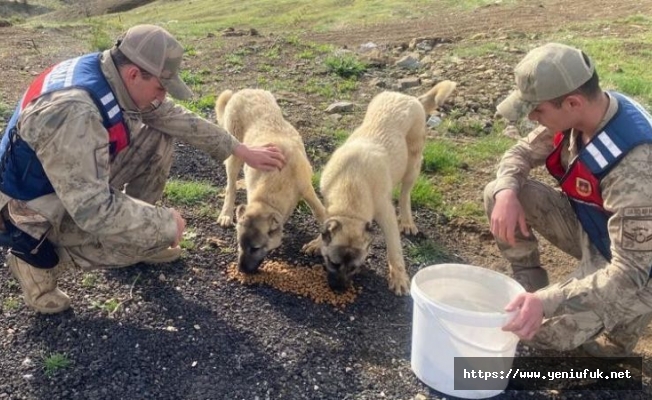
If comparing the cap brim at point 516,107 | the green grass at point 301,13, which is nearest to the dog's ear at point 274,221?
the cap brim at point 516,107

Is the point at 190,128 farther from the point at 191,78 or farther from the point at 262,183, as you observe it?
the point at 191,78

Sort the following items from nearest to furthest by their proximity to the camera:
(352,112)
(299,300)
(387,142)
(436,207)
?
(299,300), (387,142), (436,207), (352,112)

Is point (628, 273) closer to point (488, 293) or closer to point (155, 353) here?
point (488, 293)

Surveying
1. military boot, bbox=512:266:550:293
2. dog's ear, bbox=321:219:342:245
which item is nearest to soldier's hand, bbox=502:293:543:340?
military boot, bbox=512:266:550:293

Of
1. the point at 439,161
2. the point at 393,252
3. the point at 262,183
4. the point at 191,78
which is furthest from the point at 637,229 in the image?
the point at 191,78

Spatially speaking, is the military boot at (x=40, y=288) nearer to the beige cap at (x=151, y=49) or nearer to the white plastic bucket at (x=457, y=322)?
the beige cap at (x=151, y=49)

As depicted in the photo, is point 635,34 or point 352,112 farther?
point 635,34

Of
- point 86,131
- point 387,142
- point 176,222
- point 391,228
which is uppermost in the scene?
point 86,131

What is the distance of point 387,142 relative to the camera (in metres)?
6.35

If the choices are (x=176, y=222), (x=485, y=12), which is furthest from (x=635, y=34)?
(x=176, y=222)

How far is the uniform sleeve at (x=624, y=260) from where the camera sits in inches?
144

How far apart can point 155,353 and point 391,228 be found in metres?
2.27

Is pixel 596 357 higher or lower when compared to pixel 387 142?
lower

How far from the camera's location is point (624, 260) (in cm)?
368
